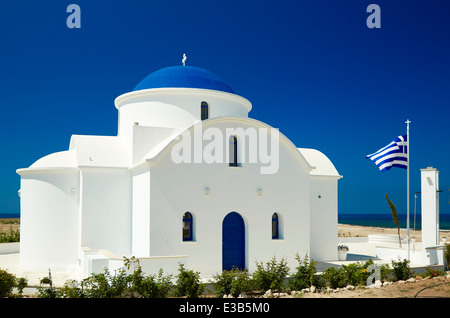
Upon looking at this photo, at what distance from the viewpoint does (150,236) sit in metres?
15.0

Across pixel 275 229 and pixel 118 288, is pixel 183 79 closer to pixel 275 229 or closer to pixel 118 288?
pixel 275 229

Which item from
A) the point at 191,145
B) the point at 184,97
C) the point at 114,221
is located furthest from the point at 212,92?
the point at 114,221

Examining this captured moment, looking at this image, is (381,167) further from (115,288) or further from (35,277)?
(35,277)

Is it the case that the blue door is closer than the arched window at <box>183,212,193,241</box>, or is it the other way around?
the arched window at <box>183,212,193,241</box>

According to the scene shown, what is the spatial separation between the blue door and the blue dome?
6760mm

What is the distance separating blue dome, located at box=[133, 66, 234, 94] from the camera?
19.7m

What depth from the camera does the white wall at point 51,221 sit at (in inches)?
705

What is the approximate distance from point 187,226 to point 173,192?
4.79 feet

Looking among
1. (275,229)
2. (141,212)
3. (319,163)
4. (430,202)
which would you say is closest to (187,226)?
(141,212)

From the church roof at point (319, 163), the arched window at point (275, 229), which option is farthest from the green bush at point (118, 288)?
the church roof at point (319, 163)

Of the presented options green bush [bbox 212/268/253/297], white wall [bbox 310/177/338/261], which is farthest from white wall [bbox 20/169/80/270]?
white wall [bbox 310/177/338/261]

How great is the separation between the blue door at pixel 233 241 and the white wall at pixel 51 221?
258 inches

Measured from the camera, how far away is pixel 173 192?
15492 mm

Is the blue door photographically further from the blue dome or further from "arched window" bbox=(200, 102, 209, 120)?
the blue dome
